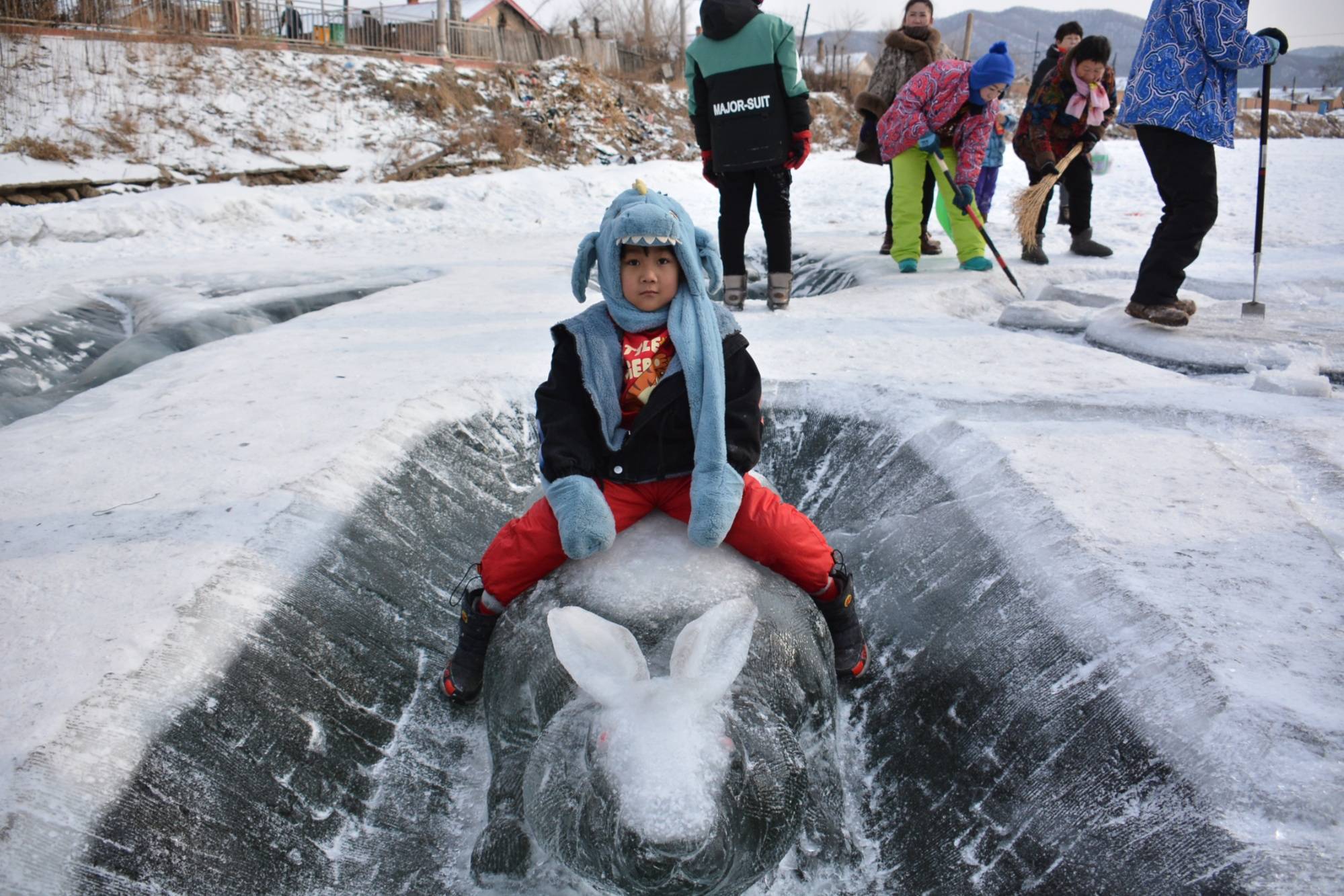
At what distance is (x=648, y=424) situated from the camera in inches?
97.3

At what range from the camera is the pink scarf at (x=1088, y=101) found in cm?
681

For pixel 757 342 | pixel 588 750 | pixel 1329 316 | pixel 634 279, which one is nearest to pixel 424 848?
pixel 588 750

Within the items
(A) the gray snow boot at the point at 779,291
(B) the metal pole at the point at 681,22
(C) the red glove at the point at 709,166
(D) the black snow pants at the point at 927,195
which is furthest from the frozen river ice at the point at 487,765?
(B) the metal pole at the point at 681,22

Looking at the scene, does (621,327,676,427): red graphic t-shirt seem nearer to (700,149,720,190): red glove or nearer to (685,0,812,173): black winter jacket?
(685,0,812,173): black winter jacket

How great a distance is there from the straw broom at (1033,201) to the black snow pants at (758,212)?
2151mm

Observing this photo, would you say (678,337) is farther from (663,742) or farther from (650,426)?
(663,742)

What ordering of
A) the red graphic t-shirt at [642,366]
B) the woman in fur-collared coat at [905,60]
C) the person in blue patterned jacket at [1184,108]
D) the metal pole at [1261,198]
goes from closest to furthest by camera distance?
the red graphic t-shirt at [642,366] < the person in blue patterned jacket at [1184,108] < the metal pole at [1261,198] < the woman in fur-collared coat at [905,60]

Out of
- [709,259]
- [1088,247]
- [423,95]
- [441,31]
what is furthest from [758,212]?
[441,31]

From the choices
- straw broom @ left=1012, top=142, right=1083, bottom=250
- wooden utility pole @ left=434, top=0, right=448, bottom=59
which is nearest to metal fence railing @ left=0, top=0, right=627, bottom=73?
wooden utility pole @ left=434, top=0, right=448, bottom=59

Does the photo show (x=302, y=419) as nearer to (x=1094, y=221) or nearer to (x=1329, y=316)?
(x=1329, y=316)

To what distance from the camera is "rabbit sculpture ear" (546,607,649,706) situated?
1.79 meters

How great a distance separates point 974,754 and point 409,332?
3621mm

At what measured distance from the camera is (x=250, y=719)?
2160 millimetres

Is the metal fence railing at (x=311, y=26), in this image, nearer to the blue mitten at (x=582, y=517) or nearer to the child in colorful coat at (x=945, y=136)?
the child in colorful coat at (x=945, y=136)
